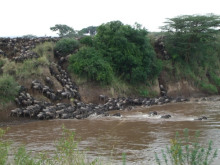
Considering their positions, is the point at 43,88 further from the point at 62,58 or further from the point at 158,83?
the point at 158,83

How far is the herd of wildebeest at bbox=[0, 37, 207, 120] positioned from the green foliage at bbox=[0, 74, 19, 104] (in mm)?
401

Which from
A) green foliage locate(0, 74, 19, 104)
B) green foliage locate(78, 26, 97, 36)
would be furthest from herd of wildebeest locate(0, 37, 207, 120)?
green foliage locate(78, 26, 97, 36)

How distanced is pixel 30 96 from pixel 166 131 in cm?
761

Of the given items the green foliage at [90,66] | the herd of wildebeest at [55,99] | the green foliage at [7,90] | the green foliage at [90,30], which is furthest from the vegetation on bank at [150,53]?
the green foliage at [90,30]

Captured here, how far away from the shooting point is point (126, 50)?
69.0 ft

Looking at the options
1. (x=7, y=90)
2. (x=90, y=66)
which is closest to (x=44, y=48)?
(x=90, y=66)

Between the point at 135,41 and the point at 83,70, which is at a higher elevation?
the point at 135,41

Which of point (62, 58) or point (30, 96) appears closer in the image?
point (30, 96)

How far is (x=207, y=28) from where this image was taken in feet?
78.8

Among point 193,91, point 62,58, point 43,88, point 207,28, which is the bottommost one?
point 193,91

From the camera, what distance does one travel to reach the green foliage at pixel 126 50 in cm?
2089

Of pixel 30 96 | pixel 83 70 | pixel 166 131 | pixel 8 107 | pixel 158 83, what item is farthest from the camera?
pixel 158 83

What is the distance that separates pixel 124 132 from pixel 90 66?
7891mm

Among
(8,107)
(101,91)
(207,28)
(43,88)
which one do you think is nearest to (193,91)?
(207,28)
